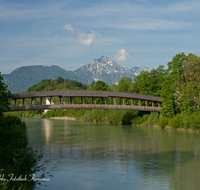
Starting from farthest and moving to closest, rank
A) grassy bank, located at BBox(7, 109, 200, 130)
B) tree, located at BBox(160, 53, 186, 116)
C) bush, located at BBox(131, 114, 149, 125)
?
bush, located at BBox(131, 114, 149, 125)
tree, located at BBox(160, 53, 186, 116)
grassy bank, located at BBox(7, 109, 200, 130)

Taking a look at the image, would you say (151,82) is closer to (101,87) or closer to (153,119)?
(153,119)

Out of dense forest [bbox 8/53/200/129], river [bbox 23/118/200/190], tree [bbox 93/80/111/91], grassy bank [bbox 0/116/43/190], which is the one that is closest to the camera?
grassy bank [bbox 0/116/43/190]

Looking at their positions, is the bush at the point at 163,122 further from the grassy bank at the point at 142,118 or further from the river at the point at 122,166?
the river at the point at 122,166

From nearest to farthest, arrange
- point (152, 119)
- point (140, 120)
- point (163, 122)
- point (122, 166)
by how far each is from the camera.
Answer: point (122, 166)
point (163, 122)
point (152, 119)
point (140, 120)

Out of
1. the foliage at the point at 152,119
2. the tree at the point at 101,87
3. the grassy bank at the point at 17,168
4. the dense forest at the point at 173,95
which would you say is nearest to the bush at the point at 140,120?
the dense forest at the point at 173,95

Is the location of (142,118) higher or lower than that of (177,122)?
higher

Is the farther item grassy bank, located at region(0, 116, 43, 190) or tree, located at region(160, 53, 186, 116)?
tree, located at region(160, 53, 186, 116)

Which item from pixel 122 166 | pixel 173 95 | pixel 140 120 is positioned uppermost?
pixel 173 95

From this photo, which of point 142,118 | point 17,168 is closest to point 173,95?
point 142,118

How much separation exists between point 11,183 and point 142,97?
39.8 metres

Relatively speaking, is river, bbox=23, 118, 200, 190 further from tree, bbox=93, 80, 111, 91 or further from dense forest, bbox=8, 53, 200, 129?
tree, bbox=93, 80, 111, 91

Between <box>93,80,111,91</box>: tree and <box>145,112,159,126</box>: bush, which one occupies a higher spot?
<box>93,80,111,91</box>: tree

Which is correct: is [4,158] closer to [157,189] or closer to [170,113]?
[157,189]

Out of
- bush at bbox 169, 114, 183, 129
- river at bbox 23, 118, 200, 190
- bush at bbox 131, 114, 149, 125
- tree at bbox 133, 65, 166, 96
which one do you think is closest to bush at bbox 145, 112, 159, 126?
bush at bbox 131, 114, 149, 125
